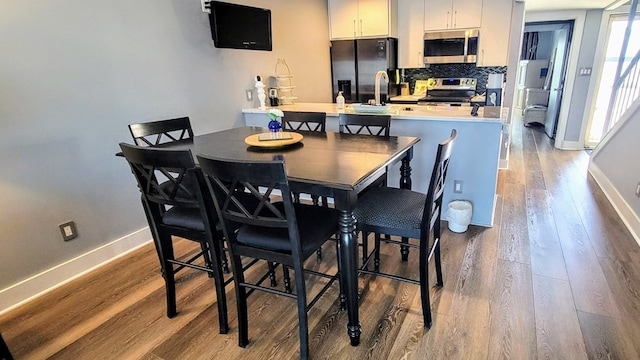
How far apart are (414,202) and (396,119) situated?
1249 mm

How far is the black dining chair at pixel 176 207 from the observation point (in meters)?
1.52

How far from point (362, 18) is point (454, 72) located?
60.4 inches

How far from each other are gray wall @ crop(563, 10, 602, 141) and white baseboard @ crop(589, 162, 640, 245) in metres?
1.50

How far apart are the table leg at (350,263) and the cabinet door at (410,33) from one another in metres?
3.96

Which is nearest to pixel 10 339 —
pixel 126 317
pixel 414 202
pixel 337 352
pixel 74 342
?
pixel 74 342

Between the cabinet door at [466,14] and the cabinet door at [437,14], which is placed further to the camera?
the cabinet door at [437,14]

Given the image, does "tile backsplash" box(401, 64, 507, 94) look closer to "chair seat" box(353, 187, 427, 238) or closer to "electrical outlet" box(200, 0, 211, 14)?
"electrical outlet" box(200, 0, 211, 14)

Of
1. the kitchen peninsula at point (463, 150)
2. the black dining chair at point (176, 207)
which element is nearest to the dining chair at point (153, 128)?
the black dining chair at point (176, 207)

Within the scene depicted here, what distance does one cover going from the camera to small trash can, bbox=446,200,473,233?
273 centimetres

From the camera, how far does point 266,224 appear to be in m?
1.46

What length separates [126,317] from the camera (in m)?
1.98

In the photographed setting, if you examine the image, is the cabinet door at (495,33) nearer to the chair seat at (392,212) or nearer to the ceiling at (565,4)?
the ceiling at (565,4)

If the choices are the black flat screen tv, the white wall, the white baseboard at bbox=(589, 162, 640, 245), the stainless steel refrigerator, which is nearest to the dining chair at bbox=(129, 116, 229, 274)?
the black flat screen tv

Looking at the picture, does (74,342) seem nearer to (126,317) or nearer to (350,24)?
(126,317)
